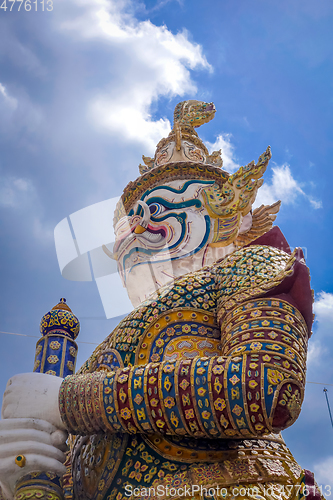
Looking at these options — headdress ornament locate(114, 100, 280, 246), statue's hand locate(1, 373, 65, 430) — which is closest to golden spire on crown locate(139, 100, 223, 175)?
headdress ornament locate(114, 100, 280, 246)

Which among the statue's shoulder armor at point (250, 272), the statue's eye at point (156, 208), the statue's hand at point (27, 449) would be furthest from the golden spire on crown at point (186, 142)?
the statue's hand at point (27, 449)

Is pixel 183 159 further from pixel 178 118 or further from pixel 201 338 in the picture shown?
pixel 201 338

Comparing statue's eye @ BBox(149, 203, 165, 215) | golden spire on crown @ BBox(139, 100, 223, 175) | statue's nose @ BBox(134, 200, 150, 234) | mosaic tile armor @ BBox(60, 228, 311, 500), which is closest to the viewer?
mosaic tile armor @ BBox(60, 228, 311, 500)

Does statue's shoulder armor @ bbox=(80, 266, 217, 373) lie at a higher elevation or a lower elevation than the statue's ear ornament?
lower

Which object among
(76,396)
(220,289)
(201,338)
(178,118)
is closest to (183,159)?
(178,118)

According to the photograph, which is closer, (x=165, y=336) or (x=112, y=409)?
(x=112, y=409)

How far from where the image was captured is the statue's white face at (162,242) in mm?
3557

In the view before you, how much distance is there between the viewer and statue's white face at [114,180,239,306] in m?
3.56

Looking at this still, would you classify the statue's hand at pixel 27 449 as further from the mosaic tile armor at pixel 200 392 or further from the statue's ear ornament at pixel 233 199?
the statue's ear ornament at pixel 233 199

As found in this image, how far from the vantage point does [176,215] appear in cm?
366

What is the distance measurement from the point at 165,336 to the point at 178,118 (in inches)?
118

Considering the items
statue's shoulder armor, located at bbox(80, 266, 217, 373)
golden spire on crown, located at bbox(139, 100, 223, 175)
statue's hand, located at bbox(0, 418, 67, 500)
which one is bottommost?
statue's hand, located at bbox(0, 418, 67, 500)

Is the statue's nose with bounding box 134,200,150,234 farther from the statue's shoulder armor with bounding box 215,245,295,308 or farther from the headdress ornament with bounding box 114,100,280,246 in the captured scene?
the statue's shoulder armor with bounding box 215,245,295,308

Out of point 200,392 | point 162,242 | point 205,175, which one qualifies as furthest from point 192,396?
point 205,175
